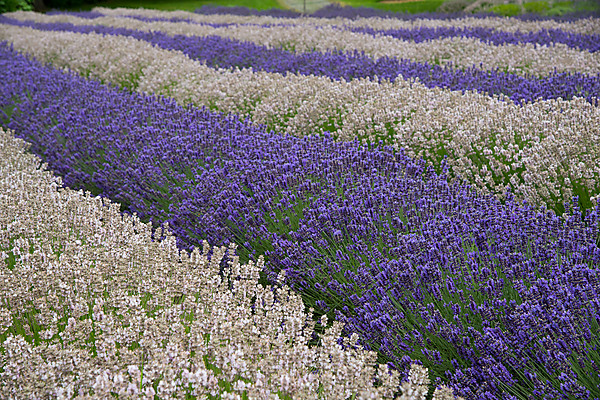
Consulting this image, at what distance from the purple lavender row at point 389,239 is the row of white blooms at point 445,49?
3054mm

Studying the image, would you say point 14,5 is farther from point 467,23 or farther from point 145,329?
point 145,329

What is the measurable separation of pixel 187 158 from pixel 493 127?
2074 millimetres

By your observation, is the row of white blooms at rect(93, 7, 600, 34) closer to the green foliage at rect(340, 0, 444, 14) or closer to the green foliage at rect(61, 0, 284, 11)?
the green foliage at rect(340, 0, 444, 14)

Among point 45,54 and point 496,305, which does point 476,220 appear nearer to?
point 496,305

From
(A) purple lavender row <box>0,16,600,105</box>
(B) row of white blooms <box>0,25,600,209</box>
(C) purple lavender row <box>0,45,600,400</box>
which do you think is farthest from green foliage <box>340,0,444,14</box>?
(C) purple lavender row <box>0,45,600,400</box>

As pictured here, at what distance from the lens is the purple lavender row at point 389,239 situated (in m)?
1.77

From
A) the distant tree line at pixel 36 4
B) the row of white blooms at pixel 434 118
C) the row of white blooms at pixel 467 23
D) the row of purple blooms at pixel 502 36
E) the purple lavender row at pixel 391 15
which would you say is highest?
the distant tree line at pixel 36 4

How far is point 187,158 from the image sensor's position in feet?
11.6

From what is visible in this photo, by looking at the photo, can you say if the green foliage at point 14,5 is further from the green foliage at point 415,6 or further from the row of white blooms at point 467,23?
the green foliage at point 415,6

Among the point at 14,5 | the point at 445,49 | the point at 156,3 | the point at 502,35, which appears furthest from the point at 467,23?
the point at 156,3

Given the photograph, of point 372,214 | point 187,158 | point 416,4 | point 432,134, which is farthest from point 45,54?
point 416,4

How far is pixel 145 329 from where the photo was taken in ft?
5.64

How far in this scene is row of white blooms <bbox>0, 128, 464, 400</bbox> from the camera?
145 centimetres

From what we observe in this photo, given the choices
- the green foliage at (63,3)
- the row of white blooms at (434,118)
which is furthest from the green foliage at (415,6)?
the green foliage at (63,3)
